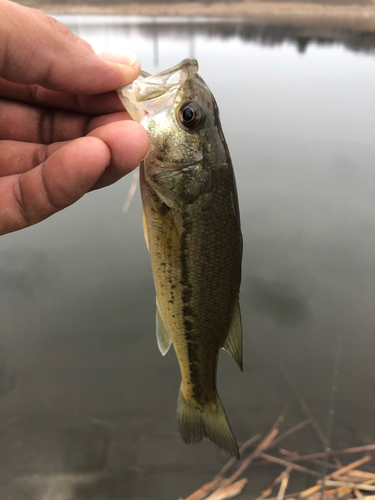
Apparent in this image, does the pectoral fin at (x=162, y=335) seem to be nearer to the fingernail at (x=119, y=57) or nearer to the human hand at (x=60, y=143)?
the human hand at (x=60, y=143)

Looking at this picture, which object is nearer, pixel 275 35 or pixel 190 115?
pixel 190 115

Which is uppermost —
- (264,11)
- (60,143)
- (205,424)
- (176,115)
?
(264,11)

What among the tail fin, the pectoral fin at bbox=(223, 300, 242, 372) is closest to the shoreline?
the pectoral fin at bbox=(223, 300, 242, 372)

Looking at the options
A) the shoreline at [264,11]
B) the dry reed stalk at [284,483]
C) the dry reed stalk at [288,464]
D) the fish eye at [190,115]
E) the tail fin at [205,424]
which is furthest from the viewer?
the shoreline at [264,11]

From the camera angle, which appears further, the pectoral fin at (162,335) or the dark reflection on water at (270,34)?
the dark reflection on water at (270,34)

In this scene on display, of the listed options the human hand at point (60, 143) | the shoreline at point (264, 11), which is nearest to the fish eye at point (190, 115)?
the human hand at point (60, 143)

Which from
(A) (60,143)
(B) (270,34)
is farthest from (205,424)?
(B) (270,34)

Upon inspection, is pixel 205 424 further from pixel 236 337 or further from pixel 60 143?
pixel 60 143
